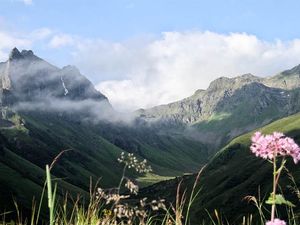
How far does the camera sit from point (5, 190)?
178m

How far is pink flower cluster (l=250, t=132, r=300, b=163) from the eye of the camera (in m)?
5.34

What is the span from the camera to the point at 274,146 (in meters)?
5.47

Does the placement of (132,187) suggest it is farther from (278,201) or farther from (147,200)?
(278,201)

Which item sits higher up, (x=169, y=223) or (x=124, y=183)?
(x=124, y=183)

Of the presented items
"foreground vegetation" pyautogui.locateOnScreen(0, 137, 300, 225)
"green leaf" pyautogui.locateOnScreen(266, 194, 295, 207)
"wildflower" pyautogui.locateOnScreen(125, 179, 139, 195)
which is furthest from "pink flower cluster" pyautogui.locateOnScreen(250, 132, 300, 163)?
"wildflower" pyautogui.locateOnScreen(125, 179, 139, 195)

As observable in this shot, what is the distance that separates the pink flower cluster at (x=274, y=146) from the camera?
5.34 meters

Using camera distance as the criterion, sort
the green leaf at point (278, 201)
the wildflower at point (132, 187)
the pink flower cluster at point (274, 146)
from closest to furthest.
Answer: the green leaf at point (278, 201)
the pink flower cluster at point (274, 146)
the wildflower at point (132, 187)

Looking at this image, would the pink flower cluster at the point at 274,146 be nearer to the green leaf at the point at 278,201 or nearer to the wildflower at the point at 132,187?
the green leaf at the point at 278,201

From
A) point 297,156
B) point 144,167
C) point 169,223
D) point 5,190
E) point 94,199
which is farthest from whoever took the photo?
point 5,190

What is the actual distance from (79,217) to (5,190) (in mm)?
179435

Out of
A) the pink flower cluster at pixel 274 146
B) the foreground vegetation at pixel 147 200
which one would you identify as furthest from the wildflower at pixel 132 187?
the pink flower cluster at pixel 274 146

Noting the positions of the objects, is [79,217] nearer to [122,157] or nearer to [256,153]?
[122,157]

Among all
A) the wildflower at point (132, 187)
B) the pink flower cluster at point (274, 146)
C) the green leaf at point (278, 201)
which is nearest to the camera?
the green leaf at point (278, 201)

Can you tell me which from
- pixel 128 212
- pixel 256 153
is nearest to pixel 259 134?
pixel 256 153
